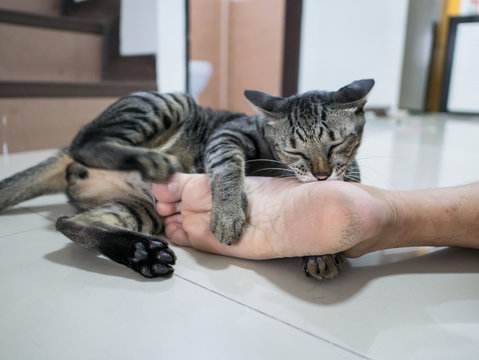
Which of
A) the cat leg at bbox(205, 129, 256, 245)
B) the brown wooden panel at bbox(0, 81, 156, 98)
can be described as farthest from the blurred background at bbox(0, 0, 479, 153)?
the cat leg at bbox(205, 129, 256, 245)

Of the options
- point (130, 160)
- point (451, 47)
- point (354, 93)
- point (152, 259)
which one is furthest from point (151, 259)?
point (451, 47)

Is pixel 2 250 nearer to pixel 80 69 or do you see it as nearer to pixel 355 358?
pixel 355 358

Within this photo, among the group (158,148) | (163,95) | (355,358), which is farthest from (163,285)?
(163,95)

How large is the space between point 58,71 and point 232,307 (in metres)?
2.88

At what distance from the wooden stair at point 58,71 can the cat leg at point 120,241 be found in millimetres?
1775

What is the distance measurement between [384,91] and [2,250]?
209 inches

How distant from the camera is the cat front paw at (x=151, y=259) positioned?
89 cm

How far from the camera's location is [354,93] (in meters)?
1.14

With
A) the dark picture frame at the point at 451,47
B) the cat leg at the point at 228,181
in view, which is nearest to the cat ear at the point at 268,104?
the cat leg at the point at 228,181

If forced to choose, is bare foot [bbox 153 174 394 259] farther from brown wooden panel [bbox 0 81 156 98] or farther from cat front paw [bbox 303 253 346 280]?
brown wooden panel [bbox 0 81 156 98]

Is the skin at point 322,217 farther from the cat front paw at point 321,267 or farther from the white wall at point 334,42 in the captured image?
the white wall at point 334,42

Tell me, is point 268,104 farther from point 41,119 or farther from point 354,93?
point 41,119

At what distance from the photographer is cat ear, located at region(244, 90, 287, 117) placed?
1.26 meters

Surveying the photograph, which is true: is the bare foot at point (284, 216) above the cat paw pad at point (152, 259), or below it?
above
